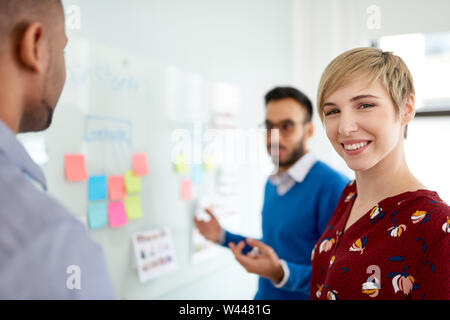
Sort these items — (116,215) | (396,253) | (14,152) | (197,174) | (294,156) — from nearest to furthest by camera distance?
1. (14,152)
2. (396,253)
3. (116,215)
4. (294,156)
5. (197,174)

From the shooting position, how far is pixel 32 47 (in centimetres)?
47

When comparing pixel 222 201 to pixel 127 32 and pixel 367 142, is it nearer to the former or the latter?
pixel 127 32

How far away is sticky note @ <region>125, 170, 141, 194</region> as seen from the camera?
46.2 inches

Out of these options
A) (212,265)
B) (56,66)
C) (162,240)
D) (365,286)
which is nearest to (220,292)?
(212,265)

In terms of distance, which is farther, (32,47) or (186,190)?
(186,190)

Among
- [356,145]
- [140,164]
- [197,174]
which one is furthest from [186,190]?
[356,145]

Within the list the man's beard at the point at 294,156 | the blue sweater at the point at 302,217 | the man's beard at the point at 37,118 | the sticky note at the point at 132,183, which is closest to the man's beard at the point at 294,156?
the man's beard at the point at 294,156

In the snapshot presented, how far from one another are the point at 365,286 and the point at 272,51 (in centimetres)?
170

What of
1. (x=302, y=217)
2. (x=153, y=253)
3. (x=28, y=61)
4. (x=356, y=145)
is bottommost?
(x=153, y=253)

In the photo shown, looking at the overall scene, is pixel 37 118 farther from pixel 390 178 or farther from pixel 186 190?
pixel 186 190

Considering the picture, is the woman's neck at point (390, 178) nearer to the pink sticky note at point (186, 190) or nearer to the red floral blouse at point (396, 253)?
the red floral blouse at point (396, 253)

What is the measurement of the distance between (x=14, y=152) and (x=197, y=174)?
1.10 meters

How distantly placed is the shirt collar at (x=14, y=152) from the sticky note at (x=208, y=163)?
1.10 m

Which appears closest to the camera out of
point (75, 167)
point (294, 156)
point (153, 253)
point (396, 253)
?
point (396, 253)
